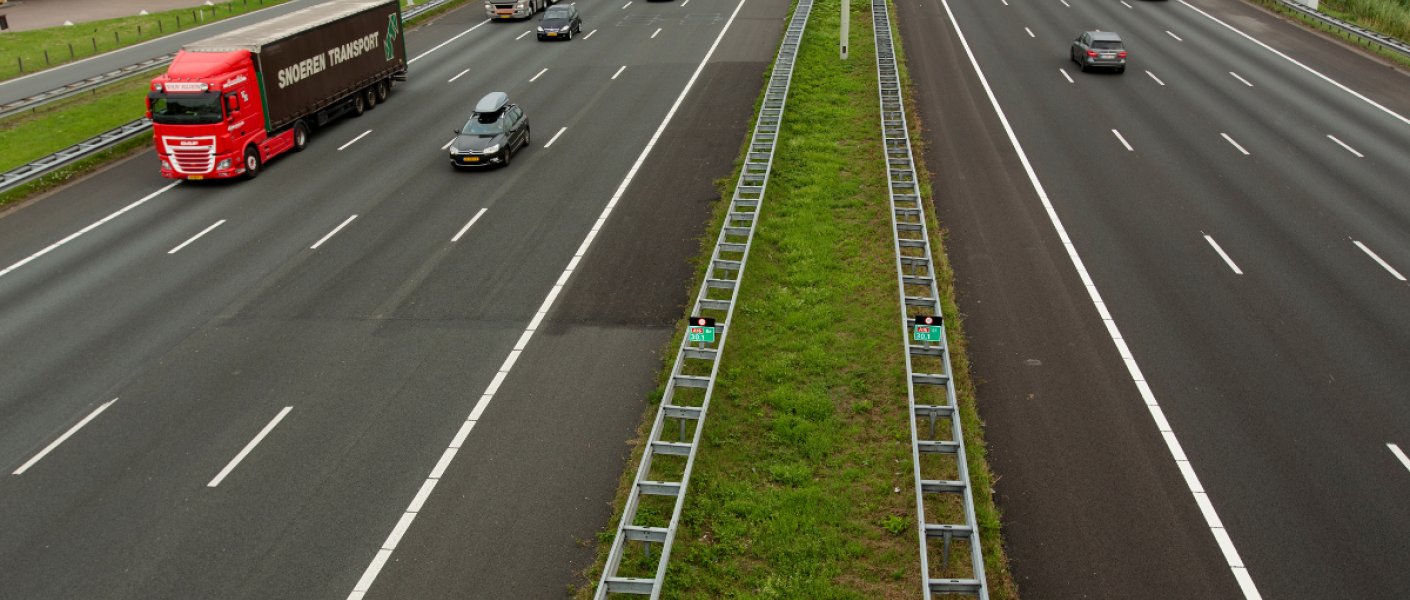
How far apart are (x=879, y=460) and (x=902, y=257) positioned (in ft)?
24.1

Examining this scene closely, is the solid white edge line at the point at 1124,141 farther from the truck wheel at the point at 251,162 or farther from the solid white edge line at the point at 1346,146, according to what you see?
the truck wheel at the point at 251,162

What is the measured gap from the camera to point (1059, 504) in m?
13.1

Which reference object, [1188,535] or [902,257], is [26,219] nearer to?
[902,257]

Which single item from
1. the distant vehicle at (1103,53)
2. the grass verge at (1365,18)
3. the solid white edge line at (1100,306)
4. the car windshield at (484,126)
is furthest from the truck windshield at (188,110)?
the grass verge at (1365,18)

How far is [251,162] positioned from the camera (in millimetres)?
28406

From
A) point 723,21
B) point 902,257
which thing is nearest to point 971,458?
point 902,257

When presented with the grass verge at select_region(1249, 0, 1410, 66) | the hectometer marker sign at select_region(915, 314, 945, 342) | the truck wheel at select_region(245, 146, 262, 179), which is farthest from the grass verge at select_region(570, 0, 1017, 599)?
the grass verge at select_region(1249, 0, 1410, 66)

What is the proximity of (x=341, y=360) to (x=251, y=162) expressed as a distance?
44.8 feet

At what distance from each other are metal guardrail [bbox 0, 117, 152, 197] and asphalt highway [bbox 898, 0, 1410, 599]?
2565cm

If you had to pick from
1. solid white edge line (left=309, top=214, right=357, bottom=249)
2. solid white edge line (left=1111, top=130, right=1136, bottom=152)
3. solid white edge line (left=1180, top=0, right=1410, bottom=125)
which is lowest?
solid white edge line (left=309, top=214, right=357, bottom=249)

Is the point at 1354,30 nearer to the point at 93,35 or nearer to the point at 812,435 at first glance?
the point at 812,435

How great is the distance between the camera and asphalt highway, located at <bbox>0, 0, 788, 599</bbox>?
1282 centimetres

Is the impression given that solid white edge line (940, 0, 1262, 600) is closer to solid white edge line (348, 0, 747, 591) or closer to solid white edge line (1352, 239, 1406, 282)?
solid white edge line (1352, 239, 1406, 282)

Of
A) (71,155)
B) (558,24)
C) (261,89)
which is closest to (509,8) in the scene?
(558,24)
